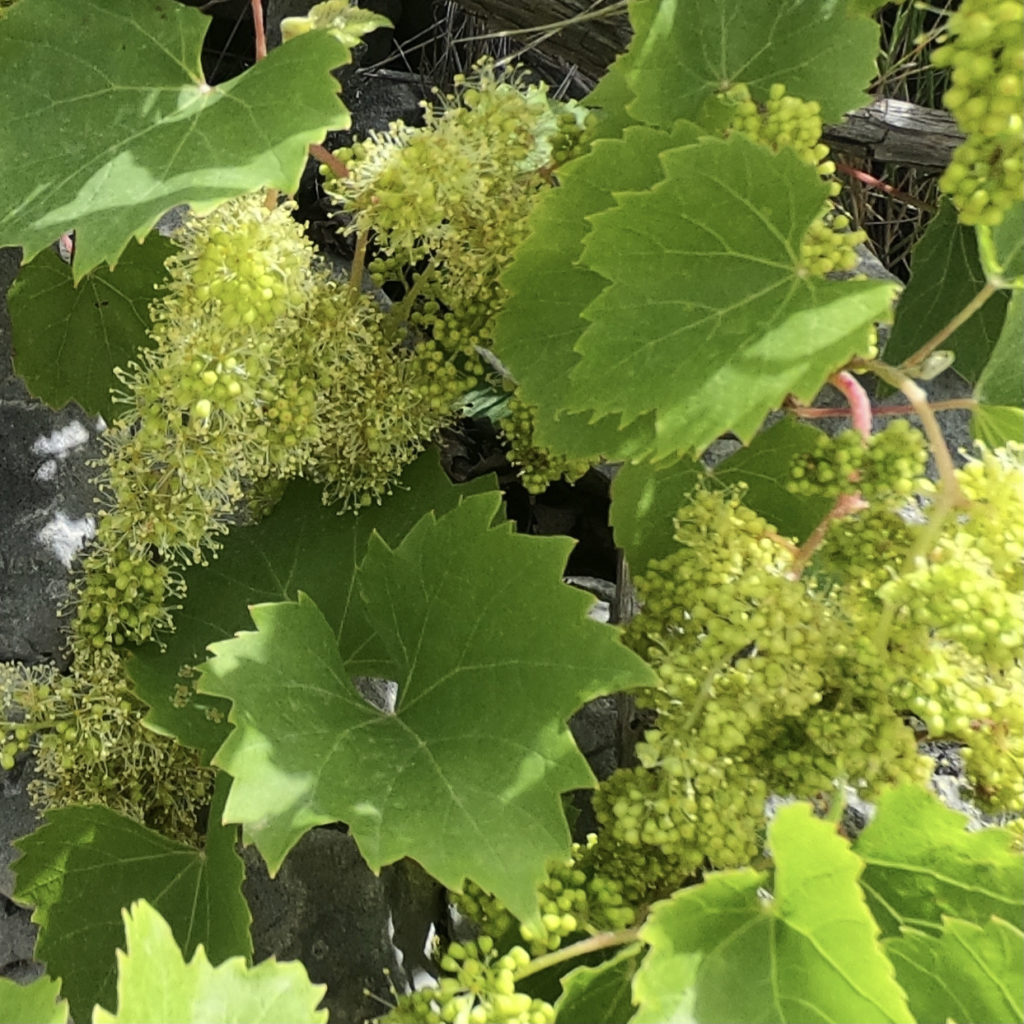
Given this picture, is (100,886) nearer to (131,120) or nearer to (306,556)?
(306,556)

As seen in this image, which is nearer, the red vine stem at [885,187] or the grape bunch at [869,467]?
the grape bunch at [869,467]

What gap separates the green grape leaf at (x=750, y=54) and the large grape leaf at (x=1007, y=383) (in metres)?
0.27

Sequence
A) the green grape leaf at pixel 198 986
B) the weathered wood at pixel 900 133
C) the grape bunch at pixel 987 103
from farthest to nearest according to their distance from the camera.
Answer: the weathered wood at pixel 900 133
the green grape leaf at pixel 198 986
the grape bunch at pixel 987 103

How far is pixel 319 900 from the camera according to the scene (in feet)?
4.33

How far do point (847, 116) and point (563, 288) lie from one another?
2.09ft

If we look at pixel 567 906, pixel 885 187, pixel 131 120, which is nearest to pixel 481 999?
pixel 567 906

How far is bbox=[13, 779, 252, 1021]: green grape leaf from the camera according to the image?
1.08 m

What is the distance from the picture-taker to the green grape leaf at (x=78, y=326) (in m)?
1.28

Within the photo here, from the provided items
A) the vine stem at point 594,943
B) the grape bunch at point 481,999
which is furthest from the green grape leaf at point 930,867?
the grape bunch at point 481,999

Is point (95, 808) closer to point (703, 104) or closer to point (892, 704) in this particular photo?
point (892, 704)

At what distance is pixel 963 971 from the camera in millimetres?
835

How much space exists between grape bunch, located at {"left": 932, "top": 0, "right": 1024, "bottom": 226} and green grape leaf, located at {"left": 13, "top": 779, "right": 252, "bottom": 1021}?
3.03 feet

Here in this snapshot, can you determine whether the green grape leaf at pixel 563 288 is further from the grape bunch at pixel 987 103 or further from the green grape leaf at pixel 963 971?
the green grape leaf at pixel 963 971

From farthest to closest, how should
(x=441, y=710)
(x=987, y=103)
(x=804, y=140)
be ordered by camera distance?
(x=441, y=710) < (x=804, y=140) < (x=987, y=103)
